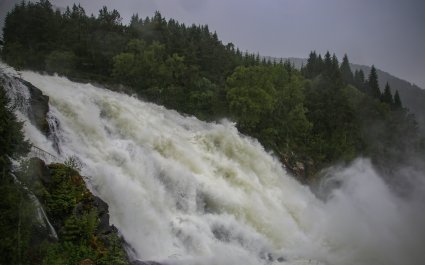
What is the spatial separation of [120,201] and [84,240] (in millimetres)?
4829

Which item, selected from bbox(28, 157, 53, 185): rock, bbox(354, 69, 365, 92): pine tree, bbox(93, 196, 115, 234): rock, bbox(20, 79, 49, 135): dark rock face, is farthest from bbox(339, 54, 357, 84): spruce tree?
bbox(28, 157, 53, 185): rock

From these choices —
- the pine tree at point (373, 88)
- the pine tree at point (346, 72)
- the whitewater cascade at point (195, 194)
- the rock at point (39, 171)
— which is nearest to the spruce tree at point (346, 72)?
the pine tree at point (346, 72)

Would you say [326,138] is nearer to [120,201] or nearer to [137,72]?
[137,72]

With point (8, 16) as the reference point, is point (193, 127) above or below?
below

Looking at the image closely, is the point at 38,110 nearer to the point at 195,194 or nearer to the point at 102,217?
the point at 102,217

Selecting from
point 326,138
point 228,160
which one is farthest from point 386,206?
point 228,160

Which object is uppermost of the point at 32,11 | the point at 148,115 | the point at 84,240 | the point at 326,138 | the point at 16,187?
the point at 32,11

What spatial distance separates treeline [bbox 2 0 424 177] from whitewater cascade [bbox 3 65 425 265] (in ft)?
26.5

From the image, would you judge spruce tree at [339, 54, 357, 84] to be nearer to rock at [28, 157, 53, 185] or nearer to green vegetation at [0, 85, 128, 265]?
green vegetation at [0, 85, 128, 265]

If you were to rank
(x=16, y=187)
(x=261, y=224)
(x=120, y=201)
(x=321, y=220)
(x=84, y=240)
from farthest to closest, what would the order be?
(x=321, y=220) → (x=261, y=224) → (x=120, y=201) → (x=84, y=240) → (x=16, y=187)

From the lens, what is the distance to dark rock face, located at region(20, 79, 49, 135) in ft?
82.5

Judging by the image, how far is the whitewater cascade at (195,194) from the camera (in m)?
25.6

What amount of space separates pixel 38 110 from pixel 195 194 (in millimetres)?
10223

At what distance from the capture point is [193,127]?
41.4m
